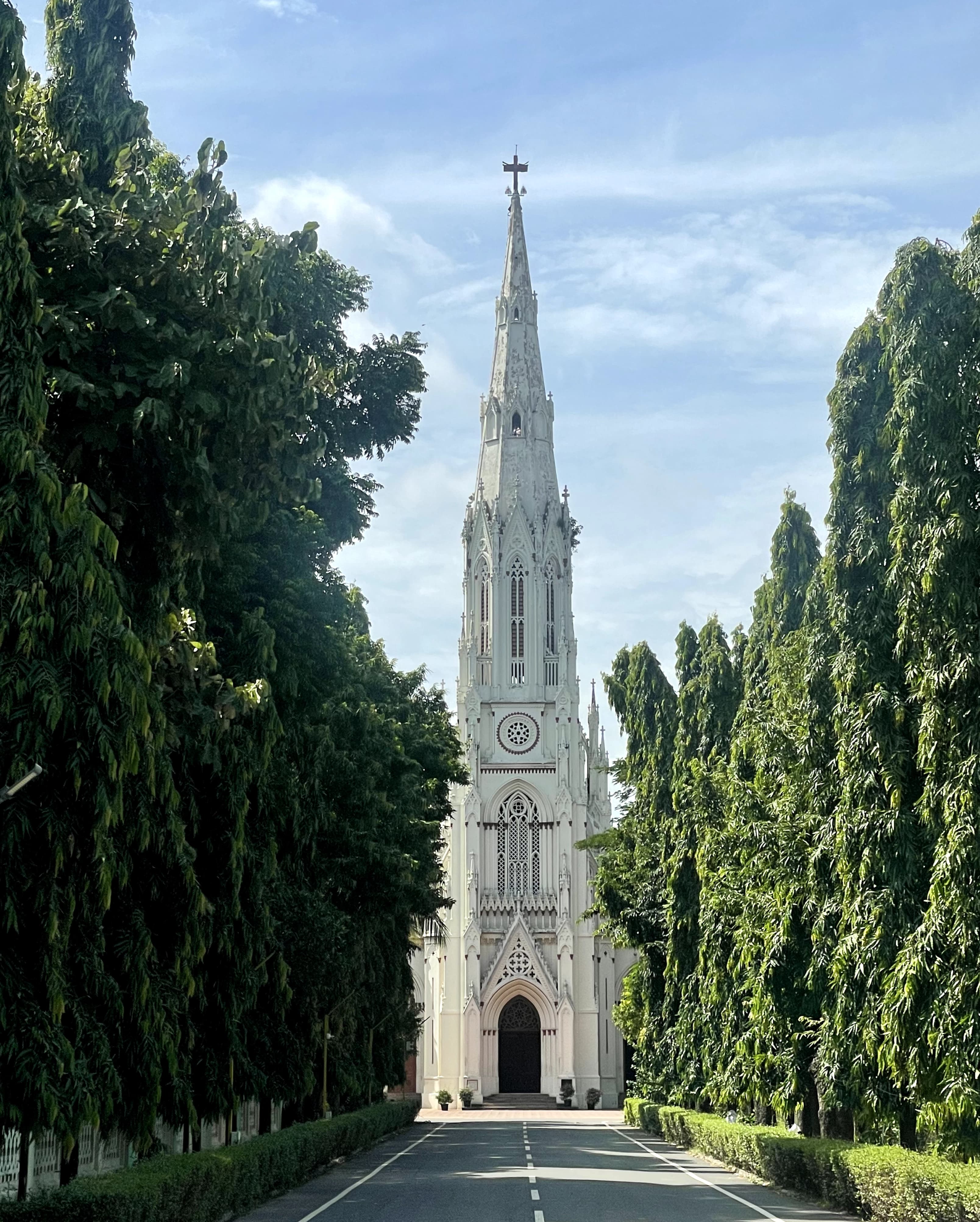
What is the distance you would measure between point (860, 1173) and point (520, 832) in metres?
56.3

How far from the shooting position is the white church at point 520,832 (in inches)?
2734

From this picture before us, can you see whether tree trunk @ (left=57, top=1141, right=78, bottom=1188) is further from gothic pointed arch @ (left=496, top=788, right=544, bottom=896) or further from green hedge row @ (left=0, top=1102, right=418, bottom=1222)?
gothic pointed arch @ (left=496, top=788, right=544, bottom=896)

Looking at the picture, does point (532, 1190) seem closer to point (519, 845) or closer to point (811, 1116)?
point (811, 1116)

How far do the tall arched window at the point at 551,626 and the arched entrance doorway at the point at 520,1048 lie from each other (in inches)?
616

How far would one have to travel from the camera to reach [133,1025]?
1203cm

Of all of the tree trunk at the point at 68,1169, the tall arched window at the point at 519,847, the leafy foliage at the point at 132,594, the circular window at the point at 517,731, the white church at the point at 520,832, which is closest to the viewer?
the leafy foliage at the point at 132,594

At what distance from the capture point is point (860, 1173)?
16797 mm

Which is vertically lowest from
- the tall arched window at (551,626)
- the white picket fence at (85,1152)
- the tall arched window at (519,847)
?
the white picket fence at (85,1152)

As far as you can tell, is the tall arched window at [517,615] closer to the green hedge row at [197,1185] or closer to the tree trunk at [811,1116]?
the green hedge row at [197,1185]

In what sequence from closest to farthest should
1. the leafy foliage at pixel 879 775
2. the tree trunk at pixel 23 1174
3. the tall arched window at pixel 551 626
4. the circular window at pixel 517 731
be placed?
the tree trunk at pixel 23 1174
the leafy foliage at pixel 879 775
the circular window at pixel 517 731
the tall arched window at pixel 551 626

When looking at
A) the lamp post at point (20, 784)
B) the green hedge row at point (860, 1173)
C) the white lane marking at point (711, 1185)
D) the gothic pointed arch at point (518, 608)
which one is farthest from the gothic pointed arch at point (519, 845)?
the lamp post at point (20, 784)

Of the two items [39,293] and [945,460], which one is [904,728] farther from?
[39,293]

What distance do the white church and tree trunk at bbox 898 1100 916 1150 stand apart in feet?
169

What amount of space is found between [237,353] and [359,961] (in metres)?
20.2
